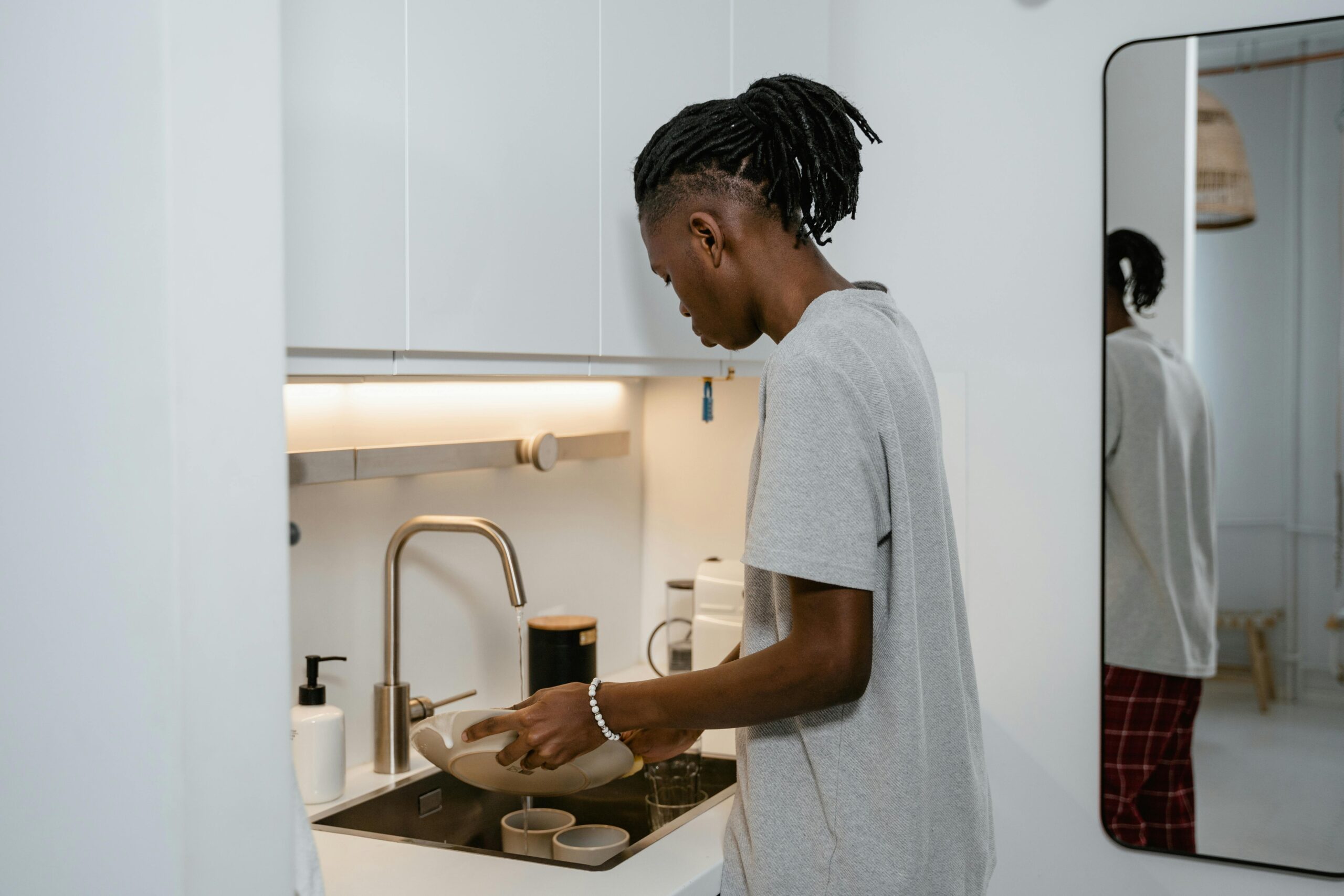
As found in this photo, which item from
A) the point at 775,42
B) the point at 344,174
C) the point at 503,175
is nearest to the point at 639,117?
the point at 503,175

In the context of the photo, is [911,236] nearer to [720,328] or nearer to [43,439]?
[720,328]

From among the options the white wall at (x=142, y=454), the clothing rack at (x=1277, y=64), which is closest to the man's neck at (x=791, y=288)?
the white wall at (x=142, y=454)

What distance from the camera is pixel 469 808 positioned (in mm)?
1600

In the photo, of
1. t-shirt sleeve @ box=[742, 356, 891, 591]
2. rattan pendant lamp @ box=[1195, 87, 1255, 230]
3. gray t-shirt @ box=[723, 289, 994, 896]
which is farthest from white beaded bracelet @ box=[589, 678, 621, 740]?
rattan pendant lamp @ box=[1195, 87, 1255, 230]

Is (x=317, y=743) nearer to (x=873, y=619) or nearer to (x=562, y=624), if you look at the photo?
(x=562, y=624)

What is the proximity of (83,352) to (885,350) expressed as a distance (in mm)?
647

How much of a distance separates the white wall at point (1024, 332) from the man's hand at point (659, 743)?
2.66 feet

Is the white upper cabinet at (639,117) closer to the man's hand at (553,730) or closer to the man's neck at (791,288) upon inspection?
the man's neck at (791,288)

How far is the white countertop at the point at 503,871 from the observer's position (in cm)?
120

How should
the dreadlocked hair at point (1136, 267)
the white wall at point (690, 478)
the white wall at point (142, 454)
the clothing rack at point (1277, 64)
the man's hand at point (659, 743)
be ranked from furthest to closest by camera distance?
the white wall at point (690, 478), the dreadlocked hair at point (1136, 267), the clothing rack at point (1277, 64), the man's hand at point (659, 743), the white wall at point (142, 454)

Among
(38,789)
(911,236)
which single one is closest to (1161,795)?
(911,236)

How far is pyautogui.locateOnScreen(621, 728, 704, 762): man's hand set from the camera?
1302 mm

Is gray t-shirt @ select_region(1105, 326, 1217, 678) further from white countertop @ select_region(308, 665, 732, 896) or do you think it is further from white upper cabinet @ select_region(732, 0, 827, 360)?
white countertop @ select_region(308, 665, 732, 896)

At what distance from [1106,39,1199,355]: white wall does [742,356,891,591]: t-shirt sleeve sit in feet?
3.48
